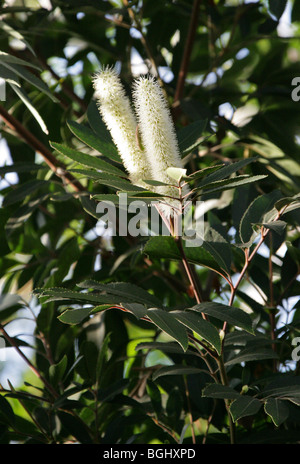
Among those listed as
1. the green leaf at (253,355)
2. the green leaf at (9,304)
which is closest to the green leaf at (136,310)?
the green leaf at (253,355)

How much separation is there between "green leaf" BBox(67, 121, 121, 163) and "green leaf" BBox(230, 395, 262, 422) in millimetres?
299

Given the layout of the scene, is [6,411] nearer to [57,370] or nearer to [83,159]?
[57,370]

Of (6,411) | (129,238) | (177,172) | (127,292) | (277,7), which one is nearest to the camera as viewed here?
(177,172)

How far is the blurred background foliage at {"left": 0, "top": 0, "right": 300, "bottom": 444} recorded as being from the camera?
82cm

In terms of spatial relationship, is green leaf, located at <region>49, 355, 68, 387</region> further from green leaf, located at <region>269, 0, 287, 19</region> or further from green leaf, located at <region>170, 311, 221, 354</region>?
green leaf, located at <region>269, 0, 287, 19</region>

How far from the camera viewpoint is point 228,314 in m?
0.55

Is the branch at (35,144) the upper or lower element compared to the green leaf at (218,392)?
upper

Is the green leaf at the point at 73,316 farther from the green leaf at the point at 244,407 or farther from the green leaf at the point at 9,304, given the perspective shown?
the green leaf at the point at 9,304

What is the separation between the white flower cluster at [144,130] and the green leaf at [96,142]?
0.05 meters

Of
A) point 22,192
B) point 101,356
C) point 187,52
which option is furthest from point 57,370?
point 187,52

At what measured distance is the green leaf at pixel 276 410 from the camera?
1.83 ft

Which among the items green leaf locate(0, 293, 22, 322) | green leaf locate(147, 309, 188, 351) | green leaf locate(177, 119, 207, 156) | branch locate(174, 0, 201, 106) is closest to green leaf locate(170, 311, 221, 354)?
green leaf locate(147, 309, 188, 351)

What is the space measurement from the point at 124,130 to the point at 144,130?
0.03 metres
